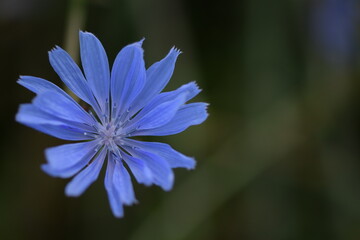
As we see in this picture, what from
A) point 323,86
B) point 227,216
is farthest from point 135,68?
point 323,86

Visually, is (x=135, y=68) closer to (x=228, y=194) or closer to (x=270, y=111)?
(x=228, y=194)

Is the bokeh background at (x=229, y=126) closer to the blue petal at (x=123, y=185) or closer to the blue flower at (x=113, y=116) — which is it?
the blue flower at (x=113, y=116)

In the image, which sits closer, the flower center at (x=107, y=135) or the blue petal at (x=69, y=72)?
the blue petal at (x=69, y=72)

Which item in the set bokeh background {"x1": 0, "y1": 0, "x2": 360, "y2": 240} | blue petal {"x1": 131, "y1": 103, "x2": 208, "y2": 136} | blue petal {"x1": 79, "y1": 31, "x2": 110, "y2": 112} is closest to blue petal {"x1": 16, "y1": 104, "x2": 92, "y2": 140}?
blue petal {"x1": 79, "y1": 31, "x2": 110, "y2": 112}

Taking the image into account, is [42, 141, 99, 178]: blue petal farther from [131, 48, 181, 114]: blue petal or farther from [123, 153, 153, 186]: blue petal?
[131, 48, 181, 114]: blue petal

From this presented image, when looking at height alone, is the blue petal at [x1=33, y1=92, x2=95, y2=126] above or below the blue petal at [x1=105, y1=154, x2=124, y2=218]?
above

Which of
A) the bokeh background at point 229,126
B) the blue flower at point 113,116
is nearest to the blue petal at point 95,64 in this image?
the blue flower at point 113,116
